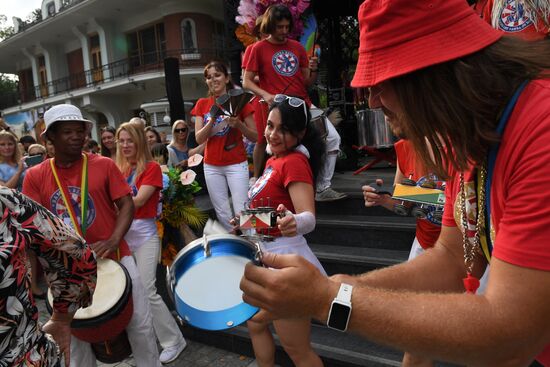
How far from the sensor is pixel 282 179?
8.75 ft

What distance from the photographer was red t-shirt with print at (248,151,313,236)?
2.62m

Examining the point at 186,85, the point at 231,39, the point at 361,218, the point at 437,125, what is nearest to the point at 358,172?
the point at 361,218

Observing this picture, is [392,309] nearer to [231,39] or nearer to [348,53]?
[231,39]

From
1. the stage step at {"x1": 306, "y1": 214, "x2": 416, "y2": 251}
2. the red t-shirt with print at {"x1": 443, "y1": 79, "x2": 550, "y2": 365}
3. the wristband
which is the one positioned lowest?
the stage step at {"x1": 306, "y1": 214, "x2": 416, "y2": 251}

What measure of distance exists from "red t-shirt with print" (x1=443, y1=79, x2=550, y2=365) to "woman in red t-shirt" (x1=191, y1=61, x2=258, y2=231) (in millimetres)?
3441

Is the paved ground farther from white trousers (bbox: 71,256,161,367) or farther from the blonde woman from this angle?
the blonde woman

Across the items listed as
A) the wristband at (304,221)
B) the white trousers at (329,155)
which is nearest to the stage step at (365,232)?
the white trousers at (329,155)

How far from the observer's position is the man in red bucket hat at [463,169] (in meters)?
0.88

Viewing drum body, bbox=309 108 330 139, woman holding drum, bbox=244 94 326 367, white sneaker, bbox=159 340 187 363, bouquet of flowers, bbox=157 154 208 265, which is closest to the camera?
woman holding drum, bbox=244 94 326 367

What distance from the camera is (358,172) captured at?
22.6 ft

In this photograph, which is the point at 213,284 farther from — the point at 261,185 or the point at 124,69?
the point at 124,69

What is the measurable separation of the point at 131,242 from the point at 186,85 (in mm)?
18343

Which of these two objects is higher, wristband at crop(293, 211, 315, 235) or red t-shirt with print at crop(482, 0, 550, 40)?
red t-shirt with print at crop(482, 0, 550, 40)

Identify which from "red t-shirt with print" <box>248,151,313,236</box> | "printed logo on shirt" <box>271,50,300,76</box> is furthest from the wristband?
"printed logo on shirt" <box>271,50,300,76</box>
